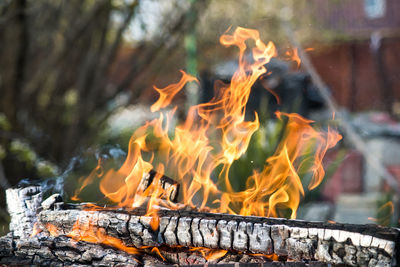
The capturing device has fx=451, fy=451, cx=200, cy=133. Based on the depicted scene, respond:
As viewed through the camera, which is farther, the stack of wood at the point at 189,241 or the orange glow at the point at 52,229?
the orange glow at the point at 52,229

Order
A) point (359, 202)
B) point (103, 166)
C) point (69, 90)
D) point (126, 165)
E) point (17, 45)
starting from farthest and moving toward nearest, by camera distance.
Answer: point (69, 90) < point (359, 202) < point (17, 45) < point (103, 166) < point (126, 165)

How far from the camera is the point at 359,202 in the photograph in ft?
19.0

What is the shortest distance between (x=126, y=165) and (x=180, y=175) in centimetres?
31

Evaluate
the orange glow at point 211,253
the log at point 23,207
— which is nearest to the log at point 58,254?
the log at point 23,207

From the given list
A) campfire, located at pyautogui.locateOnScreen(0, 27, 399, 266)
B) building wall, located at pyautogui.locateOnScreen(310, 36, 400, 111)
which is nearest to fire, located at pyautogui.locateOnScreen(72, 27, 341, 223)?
campfire, located at pyautogui.locateOnScreen(0, 27, 399, 266)

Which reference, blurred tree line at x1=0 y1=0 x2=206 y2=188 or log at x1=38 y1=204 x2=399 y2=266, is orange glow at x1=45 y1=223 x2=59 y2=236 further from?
blurred tree line at x1=0 y1=0 x2=206 y2=188

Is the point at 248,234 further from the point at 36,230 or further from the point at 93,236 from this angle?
the point at 36,230

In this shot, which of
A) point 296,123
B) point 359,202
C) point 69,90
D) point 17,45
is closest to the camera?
point 296,123

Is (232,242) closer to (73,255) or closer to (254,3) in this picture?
(73,255)

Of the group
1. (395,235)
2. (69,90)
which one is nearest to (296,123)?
(395,235)

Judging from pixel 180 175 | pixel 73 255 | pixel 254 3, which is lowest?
pixel 73 255

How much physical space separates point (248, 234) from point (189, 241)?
0.26 m

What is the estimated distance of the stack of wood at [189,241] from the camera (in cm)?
179

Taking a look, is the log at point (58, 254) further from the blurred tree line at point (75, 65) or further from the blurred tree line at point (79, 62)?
the blurred tree line at point (75, 65)
